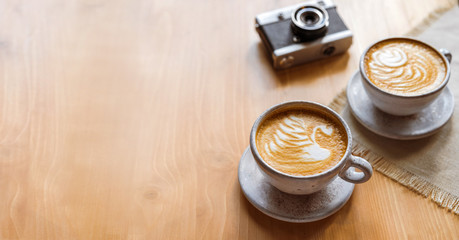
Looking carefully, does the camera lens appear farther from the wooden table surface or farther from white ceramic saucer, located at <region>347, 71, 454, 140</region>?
white ceramic saucer, located at <region>347, 71, 454, 140</region>

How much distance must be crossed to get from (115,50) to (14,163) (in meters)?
0.38

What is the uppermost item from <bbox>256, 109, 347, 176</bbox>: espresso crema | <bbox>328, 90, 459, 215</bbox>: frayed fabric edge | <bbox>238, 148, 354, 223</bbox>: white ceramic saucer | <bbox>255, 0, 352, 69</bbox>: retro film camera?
<bbox>255, 0, 352, 69</bbox>: retro film camera

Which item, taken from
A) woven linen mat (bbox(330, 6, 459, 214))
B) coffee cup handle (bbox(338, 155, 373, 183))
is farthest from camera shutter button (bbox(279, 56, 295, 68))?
coffee cup handle (bbox(338, 155, 373, 183))

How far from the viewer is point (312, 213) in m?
0.86

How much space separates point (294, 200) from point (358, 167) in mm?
139

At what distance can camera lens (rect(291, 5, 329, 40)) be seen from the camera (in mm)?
1098

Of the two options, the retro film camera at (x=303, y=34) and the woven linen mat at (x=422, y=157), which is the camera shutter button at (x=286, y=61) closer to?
the retro film camera at (x=303, y=34)

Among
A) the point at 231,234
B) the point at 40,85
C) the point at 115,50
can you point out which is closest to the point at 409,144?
the point at 231,234

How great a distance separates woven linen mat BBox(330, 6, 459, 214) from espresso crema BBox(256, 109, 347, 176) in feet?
0.50

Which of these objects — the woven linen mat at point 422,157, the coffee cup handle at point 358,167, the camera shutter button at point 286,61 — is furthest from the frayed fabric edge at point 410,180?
the camera shutter button at point 286,61

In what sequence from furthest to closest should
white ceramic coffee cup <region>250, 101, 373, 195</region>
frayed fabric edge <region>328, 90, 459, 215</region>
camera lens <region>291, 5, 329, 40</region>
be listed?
camera lens <region>291, 5, 329, 40</region>
frayed fabric edge <region>328, 90, 459, 215</region>
white ceramic coffee cup <region>250, 101, 373, 195</region>

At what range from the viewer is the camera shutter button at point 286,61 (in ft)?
3.62

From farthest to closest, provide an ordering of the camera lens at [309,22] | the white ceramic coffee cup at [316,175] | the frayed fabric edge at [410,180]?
the camera lens at [309,22], the frayed fabric edge at [410,180], the white ceramic coffee cup at [316,175]

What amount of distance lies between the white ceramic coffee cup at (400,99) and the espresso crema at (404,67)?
2 centimetres
